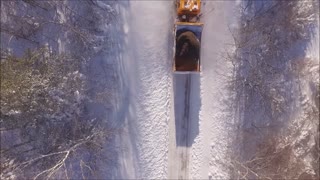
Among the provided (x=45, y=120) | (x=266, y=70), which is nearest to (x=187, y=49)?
(x=266, y=70)

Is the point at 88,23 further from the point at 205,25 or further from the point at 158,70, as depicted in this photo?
the point at 205,25

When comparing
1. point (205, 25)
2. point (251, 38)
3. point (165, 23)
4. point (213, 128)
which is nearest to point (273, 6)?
point (251, 38)

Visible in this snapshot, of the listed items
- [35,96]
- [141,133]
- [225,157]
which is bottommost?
[225,157]

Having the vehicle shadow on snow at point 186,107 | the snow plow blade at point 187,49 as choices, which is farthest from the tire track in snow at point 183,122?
the snow plow blade at point 187,49

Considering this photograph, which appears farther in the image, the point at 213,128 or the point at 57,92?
the point at 213,128

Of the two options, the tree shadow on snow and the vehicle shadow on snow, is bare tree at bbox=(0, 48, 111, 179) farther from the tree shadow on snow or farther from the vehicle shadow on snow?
the tree shadow on snow

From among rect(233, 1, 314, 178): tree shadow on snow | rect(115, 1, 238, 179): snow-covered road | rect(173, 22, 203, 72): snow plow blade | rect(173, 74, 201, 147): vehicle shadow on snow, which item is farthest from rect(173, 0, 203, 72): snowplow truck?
rect(233, 1, 314, 178): tree shadow on snow

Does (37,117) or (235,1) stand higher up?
(235,1)
